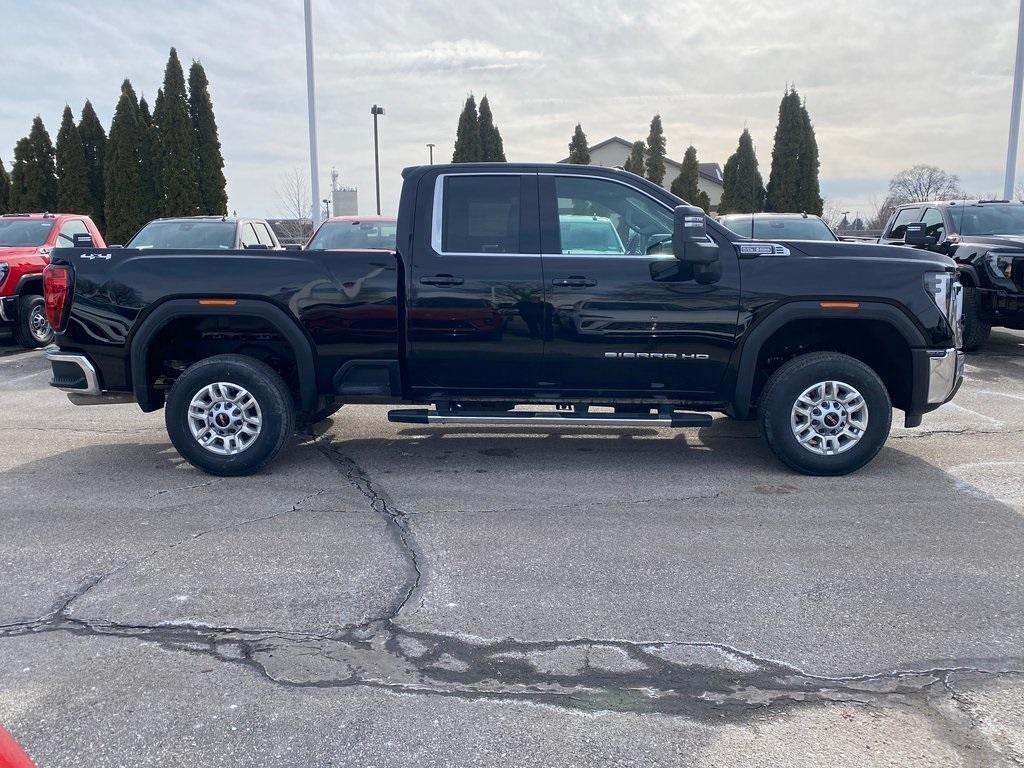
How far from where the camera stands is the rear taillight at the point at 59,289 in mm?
6059

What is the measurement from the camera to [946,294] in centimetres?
592

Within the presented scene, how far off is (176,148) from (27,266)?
1512cm

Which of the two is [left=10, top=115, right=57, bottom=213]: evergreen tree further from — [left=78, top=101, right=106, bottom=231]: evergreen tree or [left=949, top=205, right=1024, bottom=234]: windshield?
[left=949, top=205, right=1024, bottom=234]: windshield

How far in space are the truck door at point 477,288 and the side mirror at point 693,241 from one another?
37.1 inches

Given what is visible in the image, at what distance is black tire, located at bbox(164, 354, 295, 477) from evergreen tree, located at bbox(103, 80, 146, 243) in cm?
2311

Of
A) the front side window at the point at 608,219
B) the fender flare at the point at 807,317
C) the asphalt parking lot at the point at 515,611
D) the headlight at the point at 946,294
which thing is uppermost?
the front side window at the point at 608,219

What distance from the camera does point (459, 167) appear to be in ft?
20.4

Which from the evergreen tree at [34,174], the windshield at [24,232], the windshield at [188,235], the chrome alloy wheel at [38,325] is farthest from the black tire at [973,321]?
the evergreen tree at [34,174]

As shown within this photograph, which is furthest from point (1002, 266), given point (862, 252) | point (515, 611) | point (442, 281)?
point (515, 611)

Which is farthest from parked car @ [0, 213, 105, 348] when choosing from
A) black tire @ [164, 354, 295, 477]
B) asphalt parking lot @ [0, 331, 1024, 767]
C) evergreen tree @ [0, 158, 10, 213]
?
evergreen tree @ [0, 158, 10, 213]

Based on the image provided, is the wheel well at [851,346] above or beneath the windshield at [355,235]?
beneath

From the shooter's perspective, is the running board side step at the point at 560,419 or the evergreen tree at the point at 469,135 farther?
the evergreen tree at the point at 469,135

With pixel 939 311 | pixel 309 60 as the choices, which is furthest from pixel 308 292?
pixel 309 60

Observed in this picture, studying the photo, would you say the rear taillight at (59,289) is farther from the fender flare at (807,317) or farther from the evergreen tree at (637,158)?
the evergreen tree at (637,158)
